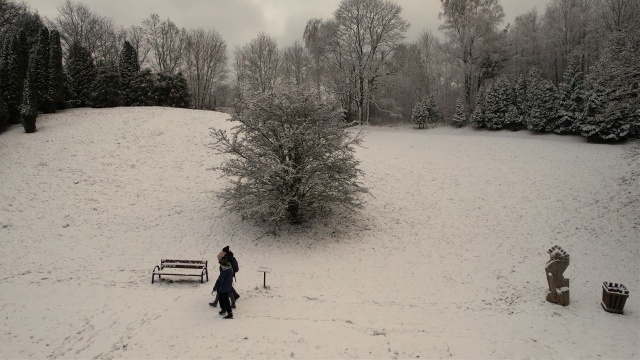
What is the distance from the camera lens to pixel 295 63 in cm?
4591

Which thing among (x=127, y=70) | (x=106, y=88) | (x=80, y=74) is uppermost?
(x=127, y=70)

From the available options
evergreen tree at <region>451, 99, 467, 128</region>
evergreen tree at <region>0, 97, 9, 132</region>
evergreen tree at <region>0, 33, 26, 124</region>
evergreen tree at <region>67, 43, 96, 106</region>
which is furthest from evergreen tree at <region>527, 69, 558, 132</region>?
evergreen tree at <region>0, 97, 9, 132</region>

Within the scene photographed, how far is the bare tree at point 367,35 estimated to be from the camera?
35.6m

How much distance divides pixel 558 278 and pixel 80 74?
116 ft

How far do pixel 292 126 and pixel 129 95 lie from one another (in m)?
23.6

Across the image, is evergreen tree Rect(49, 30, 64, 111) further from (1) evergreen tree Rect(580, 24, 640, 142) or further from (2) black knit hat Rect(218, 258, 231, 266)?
(1) evergreen tree Rect(580, 24, 640, 142)

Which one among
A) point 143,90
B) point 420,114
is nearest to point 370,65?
point 420,114

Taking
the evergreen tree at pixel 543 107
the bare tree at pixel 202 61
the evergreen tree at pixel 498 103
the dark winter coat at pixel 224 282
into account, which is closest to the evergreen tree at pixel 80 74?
the bare tree at pixel 202 61

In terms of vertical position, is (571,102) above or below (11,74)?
below

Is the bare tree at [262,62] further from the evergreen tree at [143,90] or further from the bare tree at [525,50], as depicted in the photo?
the bare tree at [525,50]

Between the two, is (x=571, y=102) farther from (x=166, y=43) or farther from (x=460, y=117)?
(x=166, y=43)

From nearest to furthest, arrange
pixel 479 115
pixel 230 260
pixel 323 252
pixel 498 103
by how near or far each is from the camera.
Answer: pixel 230 260 → pixel 323 252 → pixel 498 103 → pixel 479 115

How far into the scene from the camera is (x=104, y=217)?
15.8 meters

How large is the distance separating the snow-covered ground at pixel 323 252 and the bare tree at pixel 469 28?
15.3 m
